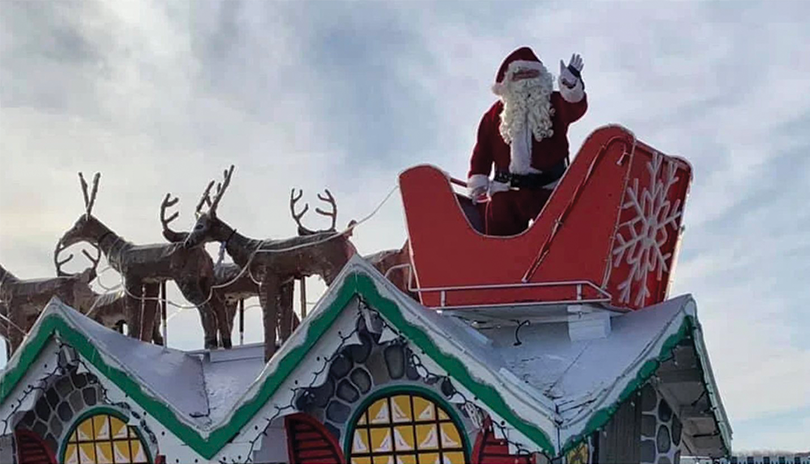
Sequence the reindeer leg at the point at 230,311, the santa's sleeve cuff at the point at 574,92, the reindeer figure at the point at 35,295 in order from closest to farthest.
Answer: the santa's sleeve cuff at the point at 574,92 → the reindeer leg at the point at 230,311 → the reindeer figure at the point at 35,295

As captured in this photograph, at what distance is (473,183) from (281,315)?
5.49ft

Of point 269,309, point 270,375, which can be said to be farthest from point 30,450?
point 270,375

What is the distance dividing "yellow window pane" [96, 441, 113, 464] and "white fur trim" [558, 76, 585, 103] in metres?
3.73

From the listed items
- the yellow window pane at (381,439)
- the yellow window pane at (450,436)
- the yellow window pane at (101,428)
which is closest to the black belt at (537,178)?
the yellow window pane at (450,436)

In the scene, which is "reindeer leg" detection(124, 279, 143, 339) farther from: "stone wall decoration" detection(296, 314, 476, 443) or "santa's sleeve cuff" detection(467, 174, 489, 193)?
"santa's sleeve cuff" detection(467, 174, 489, 193)

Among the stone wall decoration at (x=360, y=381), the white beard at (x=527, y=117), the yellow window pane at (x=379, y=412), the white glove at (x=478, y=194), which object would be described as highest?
the white beard at (x=527, y=117)

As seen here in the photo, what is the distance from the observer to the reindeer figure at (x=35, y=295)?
374 inches

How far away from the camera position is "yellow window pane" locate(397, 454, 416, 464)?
22.3 feet

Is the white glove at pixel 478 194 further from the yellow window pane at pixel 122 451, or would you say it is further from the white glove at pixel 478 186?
the yellow window pane at pixel 122 451

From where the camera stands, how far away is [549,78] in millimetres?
7695

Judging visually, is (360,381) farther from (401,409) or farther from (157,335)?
(157,335)

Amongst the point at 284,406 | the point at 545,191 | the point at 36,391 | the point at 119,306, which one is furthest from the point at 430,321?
the point at 119,306

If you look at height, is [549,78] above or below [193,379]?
above

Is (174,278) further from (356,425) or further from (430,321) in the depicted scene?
(430,321)
